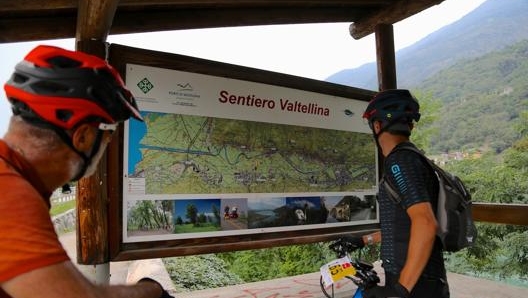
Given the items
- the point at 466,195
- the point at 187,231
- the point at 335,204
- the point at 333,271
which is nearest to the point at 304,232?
the point at 335,204

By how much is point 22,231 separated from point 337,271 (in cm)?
183

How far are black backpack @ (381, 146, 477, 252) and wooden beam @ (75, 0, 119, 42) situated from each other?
79.1 inches

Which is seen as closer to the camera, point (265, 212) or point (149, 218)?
point (149, 218)

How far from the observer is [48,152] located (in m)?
1.04

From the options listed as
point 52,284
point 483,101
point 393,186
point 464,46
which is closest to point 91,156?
point 52,284

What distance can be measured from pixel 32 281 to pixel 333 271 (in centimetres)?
180

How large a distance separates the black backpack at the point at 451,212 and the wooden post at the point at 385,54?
297 cm

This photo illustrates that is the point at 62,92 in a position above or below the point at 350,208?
above

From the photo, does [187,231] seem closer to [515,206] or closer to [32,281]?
[32,281]

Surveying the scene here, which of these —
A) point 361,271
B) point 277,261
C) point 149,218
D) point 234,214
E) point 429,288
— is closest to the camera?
point 429,288

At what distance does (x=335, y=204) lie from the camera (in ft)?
13.8

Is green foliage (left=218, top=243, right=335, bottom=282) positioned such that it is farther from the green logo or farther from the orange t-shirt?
the orange t-shirt

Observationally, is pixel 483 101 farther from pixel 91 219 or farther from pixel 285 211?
pixel 91 219

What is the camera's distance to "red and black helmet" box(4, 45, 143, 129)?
3.33ft
